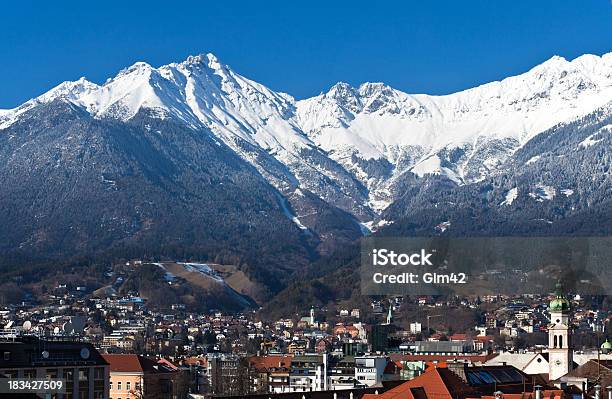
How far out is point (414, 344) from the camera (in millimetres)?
162000

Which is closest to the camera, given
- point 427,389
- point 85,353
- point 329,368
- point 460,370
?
point 427,389

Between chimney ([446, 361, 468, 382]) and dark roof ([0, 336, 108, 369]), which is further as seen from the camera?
dark roof ([0, 336, 108, 369])

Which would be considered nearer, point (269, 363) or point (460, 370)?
point (460, 370)

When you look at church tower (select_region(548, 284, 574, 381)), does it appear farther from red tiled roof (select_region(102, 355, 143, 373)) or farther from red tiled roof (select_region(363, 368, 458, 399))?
red tiled roof (select_region(363, 368, 458, 399))

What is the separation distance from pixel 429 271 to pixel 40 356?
389ft

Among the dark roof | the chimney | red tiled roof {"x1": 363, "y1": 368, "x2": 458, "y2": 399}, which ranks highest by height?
the dark roof

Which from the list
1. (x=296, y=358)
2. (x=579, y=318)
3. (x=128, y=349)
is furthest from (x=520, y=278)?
(x=296, y=358)

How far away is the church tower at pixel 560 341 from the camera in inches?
3944

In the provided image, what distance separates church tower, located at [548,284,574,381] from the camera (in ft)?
329

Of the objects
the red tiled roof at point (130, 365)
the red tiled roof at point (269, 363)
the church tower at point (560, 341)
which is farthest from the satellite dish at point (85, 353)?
the red tiled roof at point (269, 363)

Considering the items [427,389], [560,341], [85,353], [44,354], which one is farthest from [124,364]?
[427,389]

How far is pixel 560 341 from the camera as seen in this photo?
10175 centimetres

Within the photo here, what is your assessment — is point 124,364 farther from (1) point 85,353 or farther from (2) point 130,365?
(1) point 85,353

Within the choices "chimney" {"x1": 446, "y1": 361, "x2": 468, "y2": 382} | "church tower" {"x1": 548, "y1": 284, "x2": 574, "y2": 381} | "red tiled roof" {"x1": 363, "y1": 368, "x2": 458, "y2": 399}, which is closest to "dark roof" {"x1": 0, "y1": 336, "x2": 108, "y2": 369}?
"red tiled roof" {"x1": 363, "y1": 368, "x2": 458, "y2": 399}
